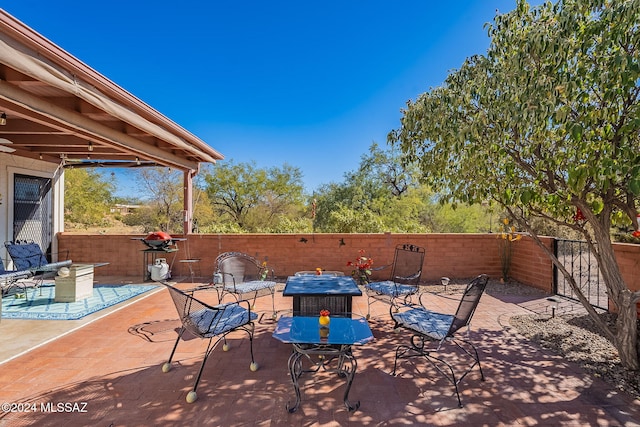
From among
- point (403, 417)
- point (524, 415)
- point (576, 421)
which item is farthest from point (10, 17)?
point (576, 421)

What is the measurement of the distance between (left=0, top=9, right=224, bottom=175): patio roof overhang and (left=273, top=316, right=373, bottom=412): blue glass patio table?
2860mm

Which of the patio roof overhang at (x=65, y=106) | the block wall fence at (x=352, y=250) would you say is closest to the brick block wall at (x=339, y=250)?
the block wall fence at (x=352, y=250)

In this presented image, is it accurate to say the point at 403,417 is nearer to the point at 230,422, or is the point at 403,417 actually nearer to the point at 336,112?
the point at 230,422

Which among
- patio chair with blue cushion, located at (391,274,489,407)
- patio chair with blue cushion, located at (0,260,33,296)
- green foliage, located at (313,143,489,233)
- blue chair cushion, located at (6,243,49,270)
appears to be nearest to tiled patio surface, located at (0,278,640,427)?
patio chair with blue cushion, located at (391,274,489,407)

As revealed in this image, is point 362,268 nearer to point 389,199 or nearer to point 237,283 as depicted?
point 237,283

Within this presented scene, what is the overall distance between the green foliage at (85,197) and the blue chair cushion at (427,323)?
15679 millimetres

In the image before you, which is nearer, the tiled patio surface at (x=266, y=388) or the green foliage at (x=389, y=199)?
the tiled patio surface at (x=266, y=388)

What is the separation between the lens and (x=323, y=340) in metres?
2.28

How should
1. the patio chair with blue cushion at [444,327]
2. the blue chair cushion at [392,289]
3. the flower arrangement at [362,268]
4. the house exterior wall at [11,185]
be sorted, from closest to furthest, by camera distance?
the patio chair with blue cushion at [444,327] → the blue chair cushion at [392,289] → the flower arrangement at [362,268] → the house exterior wall at [11,185]

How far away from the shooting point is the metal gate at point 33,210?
644 cm

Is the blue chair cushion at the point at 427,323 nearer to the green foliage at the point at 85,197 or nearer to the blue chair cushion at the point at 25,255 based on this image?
the blue chair cushion at the point at 25,255

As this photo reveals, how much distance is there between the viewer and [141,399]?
90.6 inches

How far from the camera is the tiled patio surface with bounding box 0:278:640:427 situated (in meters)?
2.10

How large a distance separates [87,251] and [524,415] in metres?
8.32
